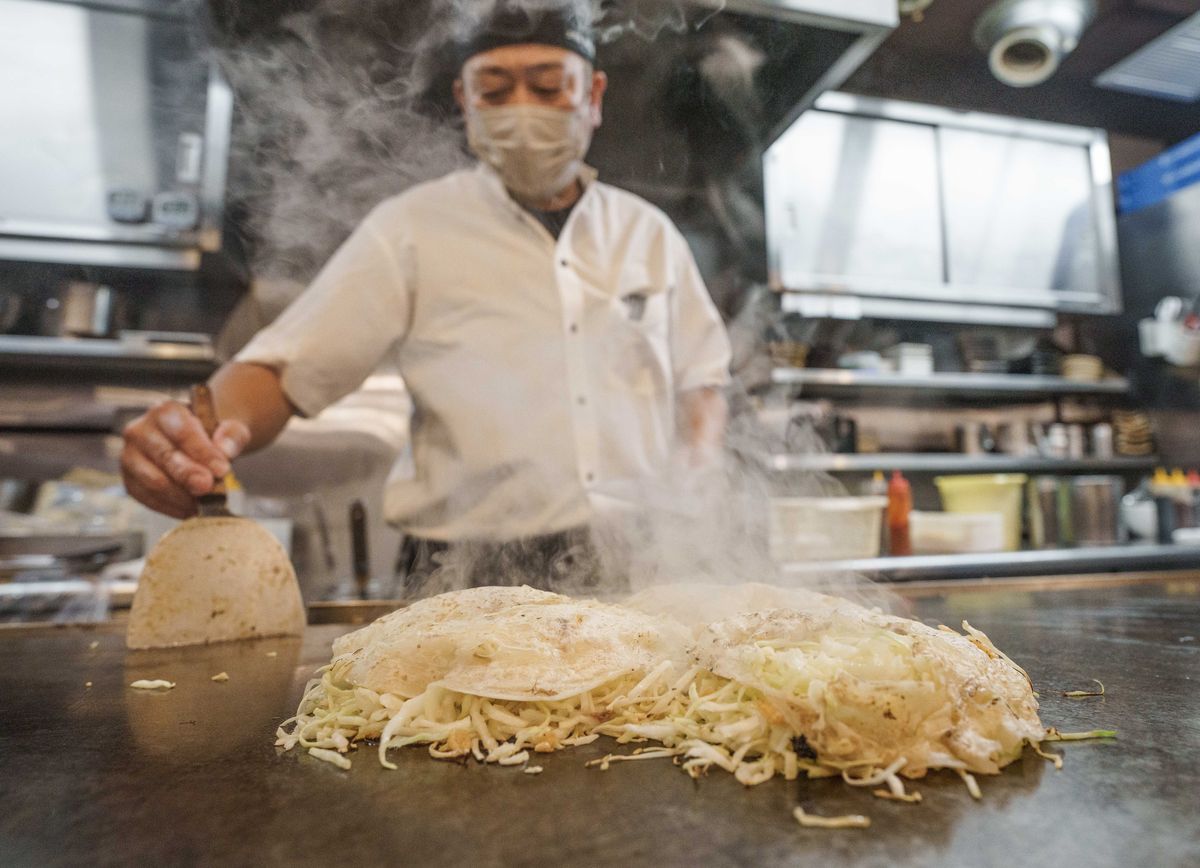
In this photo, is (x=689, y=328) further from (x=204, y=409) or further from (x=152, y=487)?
(x=152, y=487)

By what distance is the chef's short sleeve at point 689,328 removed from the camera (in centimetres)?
320

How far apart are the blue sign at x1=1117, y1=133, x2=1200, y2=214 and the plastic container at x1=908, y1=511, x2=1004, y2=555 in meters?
3.41

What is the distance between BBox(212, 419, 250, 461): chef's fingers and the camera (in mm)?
1849

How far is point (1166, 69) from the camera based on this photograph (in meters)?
5.32

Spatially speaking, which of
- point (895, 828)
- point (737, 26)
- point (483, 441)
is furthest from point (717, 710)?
point (737, 26)

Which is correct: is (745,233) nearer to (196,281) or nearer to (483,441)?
(483,441)

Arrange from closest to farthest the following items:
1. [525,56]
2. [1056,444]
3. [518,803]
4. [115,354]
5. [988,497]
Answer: [518,803], [525,56], [115,354], [988,497], [1056,444]

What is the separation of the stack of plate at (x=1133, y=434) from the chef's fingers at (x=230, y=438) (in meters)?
6.30

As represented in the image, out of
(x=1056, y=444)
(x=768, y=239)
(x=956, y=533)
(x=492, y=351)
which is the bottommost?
(x=956, y=533)

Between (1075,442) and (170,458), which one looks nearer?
(170,458)

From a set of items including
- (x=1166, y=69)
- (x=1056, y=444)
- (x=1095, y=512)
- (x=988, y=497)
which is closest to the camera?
(x=988, y=497)

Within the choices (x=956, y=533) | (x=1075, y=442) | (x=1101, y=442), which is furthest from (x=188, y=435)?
(x=1101, y=442)

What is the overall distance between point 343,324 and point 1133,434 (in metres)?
6.02

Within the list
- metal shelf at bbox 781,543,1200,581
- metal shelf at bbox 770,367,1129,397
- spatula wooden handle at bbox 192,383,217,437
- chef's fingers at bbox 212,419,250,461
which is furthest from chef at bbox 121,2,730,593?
metal shelf at bbox 770,367,1129,397
